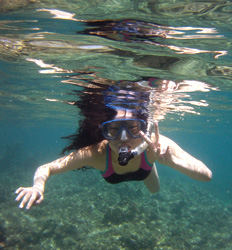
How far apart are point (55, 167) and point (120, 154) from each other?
76.8 inches

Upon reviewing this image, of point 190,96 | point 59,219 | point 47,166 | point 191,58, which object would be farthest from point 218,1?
point 59,219

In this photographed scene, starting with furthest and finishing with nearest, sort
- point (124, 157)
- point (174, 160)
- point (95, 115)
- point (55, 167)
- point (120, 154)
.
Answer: point (95, 115) < point (55, 167) < point (120, 154) < point (124, 157) < point (174, 160)

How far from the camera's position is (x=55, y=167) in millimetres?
5723

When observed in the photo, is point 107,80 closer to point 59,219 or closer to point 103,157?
point 103,157

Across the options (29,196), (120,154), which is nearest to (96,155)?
(120,154)

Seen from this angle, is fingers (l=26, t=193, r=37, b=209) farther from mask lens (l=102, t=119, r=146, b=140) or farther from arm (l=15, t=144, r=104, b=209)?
mask lens (l=102, t=119, r=146, b=140)

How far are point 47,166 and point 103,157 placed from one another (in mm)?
1831

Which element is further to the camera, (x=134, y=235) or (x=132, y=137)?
(x=134, y=235)

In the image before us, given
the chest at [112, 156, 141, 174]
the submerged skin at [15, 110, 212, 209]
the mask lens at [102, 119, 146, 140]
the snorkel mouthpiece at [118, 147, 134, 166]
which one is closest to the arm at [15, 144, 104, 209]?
the submerged skin at [15, 110, 212, 209]

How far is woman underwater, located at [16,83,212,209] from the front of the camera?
4.52 meters

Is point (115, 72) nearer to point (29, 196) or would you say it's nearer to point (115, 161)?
point (115, 161)

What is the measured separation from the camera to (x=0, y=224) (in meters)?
13.1

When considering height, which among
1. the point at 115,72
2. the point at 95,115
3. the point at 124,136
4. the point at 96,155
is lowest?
the point at 95,115

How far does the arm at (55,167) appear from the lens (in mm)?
3883
